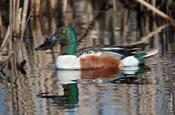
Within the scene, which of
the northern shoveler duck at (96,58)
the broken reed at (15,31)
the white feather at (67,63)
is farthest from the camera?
the northern shoveler duck at (96,58)

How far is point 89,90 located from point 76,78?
874 mm

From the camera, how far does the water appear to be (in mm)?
6488

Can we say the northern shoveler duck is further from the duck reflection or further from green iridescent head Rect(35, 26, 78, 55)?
the duck reflection

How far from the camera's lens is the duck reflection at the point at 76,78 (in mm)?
7020

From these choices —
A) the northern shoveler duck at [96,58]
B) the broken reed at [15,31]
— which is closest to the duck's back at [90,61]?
the northern shoveler duck at [96,58]

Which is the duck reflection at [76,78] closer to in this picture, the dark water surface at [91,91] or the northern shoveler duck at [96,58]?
the dark water surface at [91,91]

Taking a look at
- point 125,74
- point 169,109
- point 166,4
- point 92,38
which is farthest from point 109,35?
point 169,109

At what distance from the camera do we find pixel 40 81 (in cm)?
793

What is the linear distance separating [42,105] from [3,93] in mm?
703

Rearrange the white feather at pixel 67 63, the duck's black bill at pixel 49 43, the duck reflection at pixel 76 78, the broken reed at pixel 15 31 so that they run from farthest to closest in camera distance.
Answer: the duck's black bill at pixel 49 43, the white feather at pixel 67 63, the broken reed at pixel 15 31, the duck reflection at pixel 76 78

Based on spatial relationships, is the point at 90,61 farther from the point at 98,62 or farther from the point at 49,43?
the point at 49,43

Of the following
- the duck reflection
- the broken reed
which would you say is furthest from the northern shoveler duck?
the broken reed

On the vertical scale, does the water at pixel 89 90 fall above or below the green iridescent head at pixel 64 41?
below

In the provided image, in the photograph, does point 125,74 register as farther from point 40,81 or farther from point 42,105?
point 42,105
